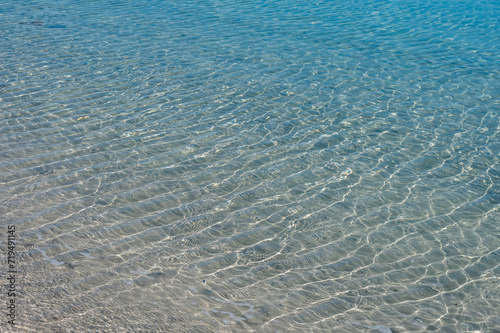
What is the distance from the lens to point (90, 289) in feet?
13.3

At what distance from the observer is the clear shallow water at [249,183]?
4086 millimetres

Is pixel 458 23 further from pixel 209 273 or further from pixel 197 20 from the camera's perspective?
pixel 209 273

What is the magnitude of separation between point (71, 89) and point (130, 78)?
3.61 feet

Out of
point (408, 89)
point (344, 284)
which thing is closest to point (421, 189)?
point (344, 284)

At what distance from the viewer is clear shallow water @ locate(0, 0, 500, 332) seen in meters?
4.09

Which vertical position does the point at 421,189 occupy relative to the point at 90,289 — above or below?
below

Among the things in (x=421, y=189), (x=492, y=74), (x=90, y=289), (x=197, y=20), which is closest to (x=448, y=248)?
(x=421, y=189)

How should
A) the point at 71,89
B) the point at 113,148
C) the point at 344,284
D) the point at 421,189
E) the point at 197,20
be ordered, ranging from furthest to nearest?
the point at 197,20, the point at 71,89, the point at 113,148, the point at 421,189, the point at 344,284

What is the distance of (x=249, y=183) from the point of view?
583 centimetres

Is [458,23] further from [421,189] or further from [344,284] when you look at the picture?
[344,284]

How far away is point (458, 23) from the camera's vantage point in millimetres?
13438

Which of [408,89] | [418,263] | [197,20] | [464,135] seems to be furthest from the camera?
[197,20]

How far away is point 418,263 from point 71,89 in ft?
20.8

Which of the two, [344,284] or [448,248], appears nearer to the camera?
[344,284]
